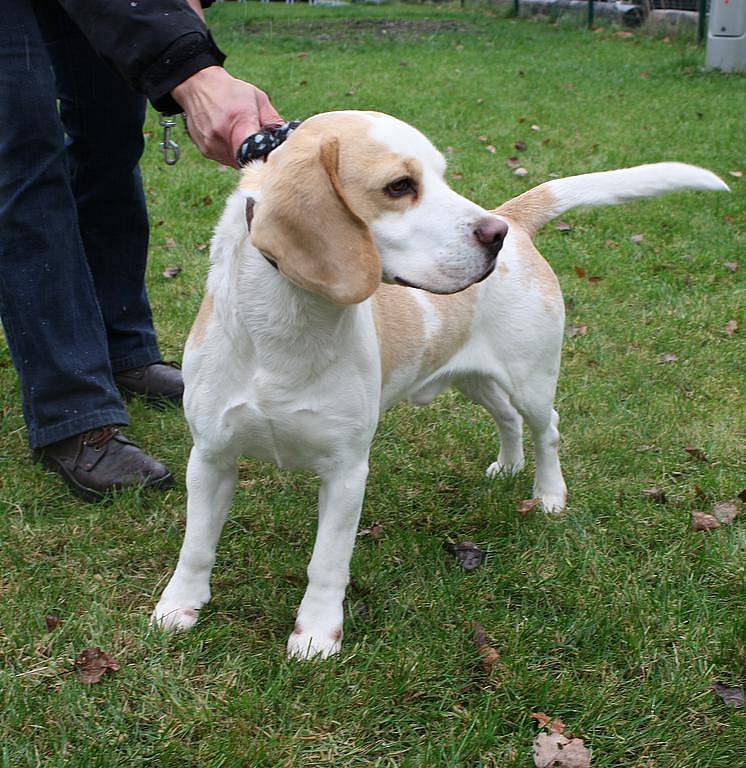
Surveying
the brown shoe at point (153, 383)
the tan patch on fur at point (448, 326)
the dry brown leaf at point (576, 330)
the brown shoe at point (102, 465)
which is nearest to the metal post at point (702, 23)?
the dry brown leaf at point (576, 330)

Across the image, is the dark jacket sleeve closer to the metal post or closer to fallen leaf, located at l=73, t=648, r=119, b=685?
fallen leaf, located at l=73, t=648, r=119, b=685

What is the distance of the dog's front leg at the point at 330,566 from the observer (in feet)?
8.52

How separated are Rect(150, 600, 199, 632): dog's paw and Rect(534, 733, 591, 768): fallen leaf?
1.01 metres

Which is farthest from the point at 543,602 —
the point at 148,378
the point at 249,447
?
the point at 148,378

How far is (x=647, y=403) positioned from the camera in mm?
4289

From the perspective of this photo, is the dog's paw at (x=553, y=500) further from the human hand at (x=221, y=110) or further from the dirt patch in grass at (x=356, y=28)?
the dirt patch in grass at (x=356, y=28)

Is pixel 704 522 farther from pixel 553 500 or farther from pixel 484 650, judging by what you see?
pixel 484 650

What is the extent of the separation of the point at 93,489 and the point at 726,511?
2.26m

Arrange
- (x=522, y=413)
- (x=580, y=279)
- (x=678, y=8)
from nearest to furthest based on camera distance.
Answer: (x=522, y=413) < (x=580, y=279) < (x=678, y=8)

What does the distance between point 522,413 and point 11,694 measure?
1.87m

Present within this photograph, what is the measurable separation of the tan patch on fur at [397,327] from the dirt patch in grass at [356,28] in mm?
13931

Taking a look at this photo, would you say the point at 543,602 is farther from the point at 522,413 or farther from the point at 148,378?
the point at 148,378

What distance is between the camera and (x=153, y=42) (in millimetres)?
2604

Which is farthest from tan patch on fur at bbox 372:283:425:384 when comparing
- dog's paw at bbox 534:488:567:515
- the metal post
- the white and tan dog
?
the metal post
